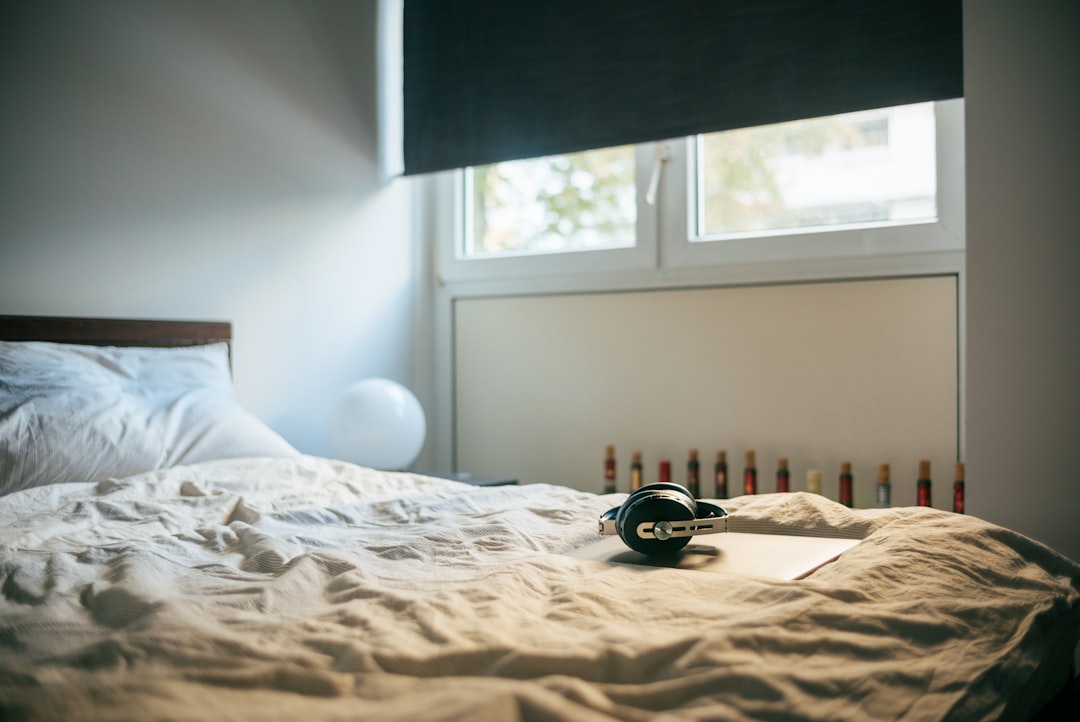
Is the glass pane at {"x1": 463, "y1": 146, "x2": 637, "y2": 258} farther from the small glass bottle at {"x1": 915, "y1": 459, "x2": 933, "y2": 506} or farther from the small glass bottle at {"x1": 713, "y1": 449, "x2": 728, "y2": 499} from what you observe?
the small glass bottle at {"x1": 915, "y1": 459, "x2": 933, "y2": 506}

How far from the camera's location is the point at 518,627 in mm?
833

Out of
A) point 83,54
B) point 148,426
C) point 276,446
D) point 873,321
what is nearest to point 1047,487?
point 873,321

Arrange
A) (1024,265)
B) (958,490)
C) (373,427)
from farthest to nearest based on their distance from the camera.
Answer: (373,427)
(958,490)
(1024,265)

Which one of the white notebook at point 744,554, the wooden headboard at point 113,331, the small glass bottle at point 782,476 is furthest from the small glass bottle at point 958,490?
the wooden headboard at point 113,331

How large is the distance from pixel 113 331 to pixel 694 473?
67.1 inches

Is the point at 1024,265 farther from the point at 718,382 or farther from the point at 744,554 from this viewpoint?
the point at 744,554

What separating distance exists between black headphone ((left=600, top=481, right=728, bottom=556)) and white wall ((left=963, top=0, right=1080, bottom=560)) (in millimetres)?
1211

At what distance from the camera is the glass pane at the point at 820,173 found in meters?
2.63

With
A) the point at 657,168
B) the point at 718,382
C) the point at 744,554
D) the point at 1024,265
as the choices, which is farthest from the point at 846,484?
the point at 744,554

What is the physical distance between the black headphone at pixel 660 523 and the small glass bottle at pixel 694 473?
166cm

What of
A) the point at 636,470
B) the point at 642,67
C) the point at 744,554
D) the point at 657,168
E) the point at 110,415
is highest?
the point at 642,67

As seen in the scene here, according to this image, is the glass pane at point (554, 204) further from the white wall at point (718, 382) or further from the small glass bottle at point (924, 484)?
the small glass bottle at point (924, 484)

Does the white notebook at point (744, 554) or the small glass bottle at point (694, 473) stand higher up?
the white notebook at point (744, 554)

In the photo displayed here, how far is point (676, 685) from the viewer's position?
69 centimetres
